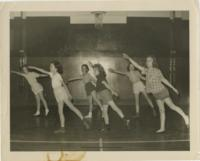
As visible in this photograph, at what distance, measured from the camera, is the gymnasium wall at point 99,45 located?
3.08ft

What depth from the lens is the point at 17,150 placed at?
945 mm

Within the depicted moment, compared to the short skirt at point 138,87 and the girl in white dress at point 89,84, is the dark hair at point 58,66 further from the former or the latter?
the short skirt at point 138,87

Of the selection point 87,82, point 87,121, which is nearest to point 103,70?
point 87,82

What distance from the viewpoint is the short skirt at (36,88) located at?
0.94 m

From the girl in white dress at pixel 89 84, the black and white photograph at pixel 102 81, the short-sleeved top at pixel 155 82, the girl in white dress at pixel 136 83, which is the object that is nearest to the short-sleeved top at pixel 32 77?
the black and white photograph at pixel 102 81

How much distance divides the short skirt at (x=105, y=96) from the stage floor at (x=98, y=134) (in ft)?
0.10

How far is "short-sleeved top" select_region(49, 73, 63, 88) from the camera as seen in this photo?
3.07 ft

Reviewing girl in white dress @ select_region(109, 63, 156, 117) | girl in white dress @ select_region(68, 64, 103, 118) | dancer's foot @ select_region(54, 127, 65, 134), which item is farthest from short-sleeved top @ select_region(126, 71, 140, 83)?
dancer's foot @ select_region(54, 127, 65, 134)

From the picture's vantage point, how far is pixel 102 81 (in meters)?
0.94

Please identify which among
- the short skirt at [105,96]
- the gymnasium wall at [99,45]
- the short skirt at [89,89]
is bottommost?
the short skirt at [105,96]

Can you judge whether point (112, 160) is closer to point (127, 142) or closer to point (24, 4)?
point (127, 142)

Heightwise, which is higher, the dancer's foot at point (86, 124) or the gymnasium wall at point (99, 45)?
the gymnasium wall at point (99, 45)

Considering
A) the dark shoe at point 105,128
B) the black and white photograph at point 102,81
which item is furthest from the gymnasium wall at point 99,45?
the dark shoe at point 105,128

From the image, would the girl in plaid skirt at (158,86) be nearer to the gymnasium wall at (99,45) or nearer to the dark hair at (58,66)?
the gymnasium wall at (99,45)
